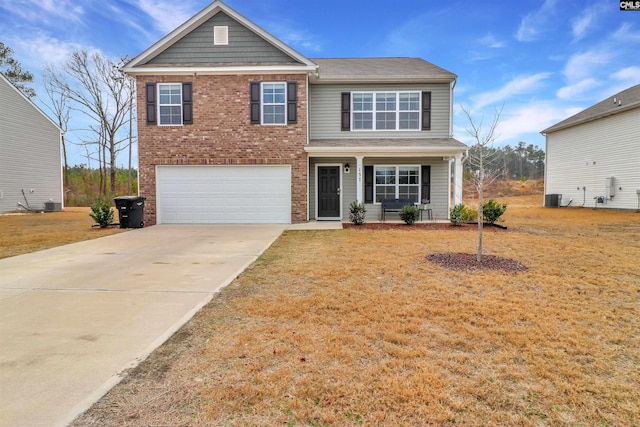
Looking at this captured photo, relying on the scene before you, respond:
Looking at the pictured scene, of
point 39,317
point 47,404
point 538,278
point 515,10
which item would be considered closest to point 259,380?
point 47,404

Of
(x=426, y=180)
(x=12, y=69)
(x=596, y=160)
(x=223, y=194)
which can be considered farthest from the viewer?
(x=12, y=69)

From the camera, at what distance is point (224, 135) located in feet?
44.1

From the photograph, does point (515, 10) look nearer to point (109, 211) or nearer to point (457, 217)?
point (457, 217)

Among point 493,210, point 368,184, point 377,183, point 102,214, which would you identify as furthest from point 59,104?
point 493,210

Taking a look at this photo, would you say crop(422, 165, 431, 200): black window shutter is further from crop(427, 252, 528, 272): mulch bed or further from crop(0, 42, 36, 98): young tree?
crop(0, 42, 36, 98): young tree

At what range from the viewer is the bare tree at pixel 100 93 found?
93.6 ft

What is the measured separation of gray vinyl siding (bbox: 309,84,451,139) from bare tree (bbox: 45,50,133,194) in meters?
21.5

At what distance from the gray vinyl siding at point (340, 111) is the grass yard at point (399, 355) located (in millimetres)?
9685

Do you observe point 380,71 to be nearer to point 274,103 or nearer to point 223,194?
point 274,103

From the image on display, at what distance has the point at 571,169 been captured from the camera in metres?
21.5

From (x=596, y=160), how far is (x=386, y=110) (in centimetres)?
1344

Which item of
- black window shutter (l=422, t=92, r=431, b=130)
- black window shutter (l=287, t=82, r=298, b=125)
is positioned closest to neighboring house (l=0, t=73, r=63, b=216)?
black window shutter (l=287, t=82, r=298, b=125)

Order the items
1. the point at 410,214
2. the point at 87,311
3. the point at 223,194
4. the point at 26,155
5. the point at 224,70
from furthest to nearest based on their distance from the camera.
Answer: the point at 26,155, the point at 223,194, the point at 224,70, the point at 410,214, the point at 87,311

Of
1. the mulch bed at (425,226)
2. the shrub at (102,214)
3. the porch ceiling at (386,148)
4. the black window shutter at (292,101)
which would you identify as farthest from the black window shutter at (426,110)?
the shrub at (102,214)
